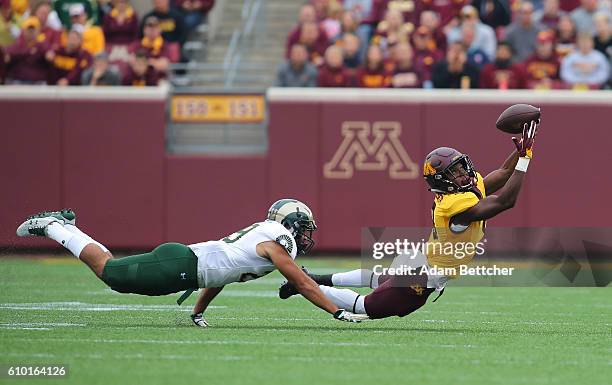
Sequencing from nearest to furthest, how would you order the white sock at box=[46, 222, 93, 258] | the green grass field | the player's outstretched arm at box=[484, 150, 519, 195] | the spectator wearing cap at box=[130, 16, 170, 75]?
the green grass field, the white sock at box=[46, 222, 93, 258], the player's outstretched arm at box=[484, 150, 519, 195], the spectator wearing cap at box=[130, 16, 170, 75]

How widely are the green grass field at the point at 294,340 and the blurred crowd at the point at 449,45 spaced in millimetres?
4724

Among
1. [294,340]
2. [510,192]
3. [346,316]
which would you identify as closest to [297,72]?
[346,316]

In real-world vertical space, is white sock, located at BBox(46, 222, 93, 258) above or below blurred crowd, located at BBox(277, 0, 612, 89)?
below

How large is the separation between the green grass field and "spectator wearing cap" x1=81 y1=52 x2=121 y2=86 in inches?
179

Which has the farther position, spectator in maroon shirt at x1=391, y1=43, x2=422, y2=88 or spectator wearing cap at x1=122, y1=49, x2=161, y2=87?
spectator wearing cap at x1=122, y1=49, x2=161, y2=87

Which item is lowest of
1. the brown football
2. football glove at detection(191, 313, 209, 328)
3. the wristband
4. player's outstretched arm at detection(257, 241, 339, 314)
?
football glove at detection(191, 313, 209, 328)

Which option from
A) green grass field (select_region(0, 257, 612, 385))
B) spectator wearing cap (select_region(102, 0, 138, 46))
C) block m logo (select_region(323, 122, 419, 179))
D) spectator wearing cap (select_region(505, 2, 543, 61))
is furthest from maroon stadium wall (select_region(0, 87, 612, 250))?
green grass field (select_region(0, 257, 612, 385))

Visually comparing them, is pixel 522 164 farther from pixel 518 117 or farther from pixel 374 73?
pixel 374 73

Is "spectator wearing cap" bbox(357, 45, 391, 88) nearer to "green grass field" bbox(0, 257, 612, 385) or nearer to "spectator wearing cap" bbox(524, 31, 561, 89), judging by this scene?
"spectator wearing cap" bbox(524, 31, 561, 89)

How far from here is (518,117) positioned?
8.33 m

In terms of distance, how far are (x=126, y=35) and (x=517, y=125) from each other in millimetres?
9277

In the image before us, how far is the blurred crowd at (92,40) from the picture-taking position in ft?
51.4

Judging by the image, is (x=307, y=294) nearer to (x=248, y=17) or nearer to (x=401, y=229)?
(x=401, y=229)

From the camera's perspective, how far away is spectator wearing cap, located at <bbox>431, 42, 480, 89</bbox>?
15.4m
